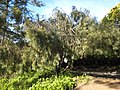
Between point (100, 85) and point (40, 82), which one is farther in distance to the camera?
point (40, 82)

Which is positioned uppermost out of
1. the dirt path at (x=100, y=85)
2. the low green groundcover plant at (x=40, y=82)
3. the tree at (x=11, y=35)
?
the tree at (x=11, y=35)

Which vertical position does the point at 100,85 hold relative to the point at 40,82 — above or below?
below

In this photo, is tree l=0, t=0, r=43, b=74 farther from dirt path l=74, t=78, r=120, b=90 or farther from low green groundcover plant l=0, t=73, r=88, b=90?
dirt path l=74, t=78, r=120, b=90

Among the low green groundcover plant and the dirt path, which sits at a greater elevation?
the low green groundcover plant

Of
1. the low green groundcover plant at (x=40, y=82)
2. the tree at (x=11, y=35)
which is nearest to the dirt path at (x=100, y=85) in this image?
the low green groundcover plant at (x=40, y=82)

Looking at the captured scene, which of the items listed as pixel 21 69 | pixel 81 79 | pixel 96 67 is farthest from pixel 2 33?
pixel 96 67

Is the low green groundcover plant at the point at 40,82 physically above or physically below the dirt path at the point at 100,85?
above

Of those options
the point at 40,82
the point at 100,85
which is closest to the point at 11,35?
the point at 40,82

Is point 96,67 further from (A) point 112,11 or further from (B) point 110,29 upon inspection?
(A) point 112,11

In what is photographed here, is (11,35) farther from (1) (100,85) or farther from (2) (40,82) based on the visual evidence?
(1) (100,85)

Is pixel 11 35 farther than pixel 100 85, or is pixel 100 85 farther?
pixel 11 35

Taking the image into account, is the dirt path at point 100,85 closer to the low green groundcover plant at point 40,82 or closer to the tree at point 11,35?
the low green groundcover plant at point 40,82

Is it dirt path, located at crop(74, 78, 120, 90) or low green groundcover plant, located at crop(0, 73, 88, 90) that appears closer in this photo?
dirt path, located at crop(74, 78, 120, 90)

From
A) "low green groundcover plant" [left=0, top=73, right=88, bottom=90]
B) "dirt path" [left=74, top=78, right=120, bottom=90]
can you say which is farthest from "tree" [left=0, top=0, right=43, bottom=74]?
"dirt path" [left=74, top=78, right=120, bottom=90]
